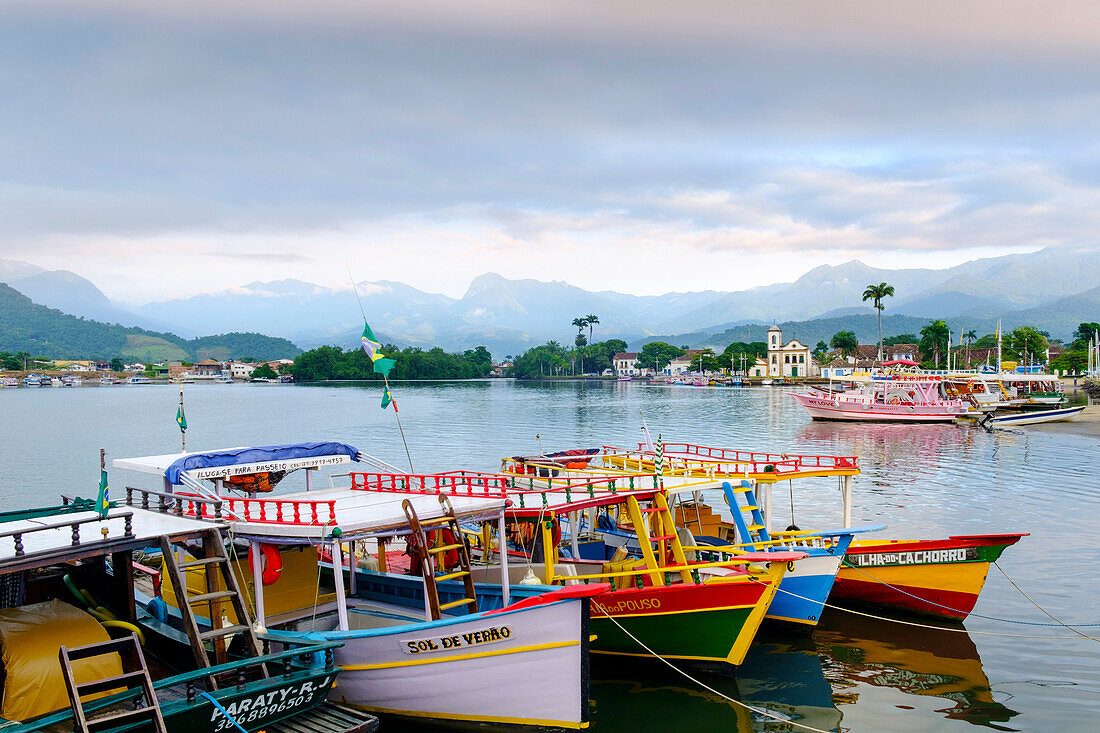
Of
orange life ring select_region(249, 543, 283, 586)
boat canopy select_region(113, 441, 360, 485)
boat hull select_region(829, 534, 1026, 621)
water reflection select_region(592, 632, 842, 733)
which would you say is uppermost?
boat canopy select_region(113, 441, 360, 485)

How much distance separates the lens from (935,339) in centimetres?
13400

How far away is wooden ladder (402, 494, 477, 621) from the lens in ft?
37.1

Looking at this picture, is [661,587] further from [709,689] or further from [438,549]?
[438,549]

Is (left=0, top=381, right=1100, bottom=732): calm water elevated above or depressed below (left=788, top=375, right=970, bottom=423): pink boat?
below

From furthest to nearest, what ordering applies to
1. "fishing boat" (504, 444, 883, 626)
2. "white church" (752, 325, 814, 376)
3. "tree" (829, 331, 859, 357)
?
1. "white church" (752, 325, 814, 376)
2. "tree" (829, 331, 859, 357)
3. "fishing boat" (504, 444, 883, 626)

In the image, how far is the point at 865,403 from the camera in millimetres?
68750

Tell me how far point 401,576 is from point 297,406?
3884 inches

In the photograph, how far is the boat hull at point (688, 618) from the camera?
12516mm

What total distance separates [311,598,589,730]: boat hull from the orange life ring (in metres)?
1.42

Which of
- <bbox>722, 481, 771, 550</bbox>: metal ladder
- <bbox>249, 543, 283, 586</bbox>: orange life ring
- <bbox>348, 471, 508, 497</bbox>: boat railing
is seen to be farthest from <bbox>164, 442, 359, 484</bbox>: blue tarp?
<bbox>722, 481, 771, 550</bbox>: metal ladder

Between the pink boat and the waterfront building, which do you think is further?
the waterfront building

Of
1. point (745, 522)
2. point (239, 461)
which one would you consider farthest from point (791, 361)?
point (239, 461)

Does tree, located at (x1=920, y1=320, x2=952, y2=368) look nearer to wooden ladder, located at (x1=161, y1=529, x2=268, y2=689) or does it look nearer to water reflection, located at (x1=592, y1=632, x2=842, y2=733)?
water reflection, located at (x1=592, y1=632, x2=842, y2=733)

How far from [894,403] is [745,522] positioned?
196 feet
